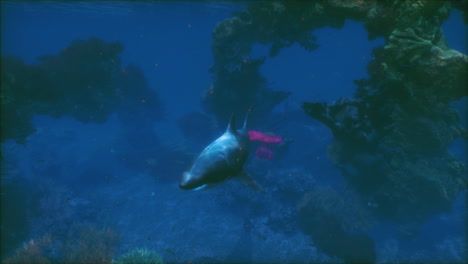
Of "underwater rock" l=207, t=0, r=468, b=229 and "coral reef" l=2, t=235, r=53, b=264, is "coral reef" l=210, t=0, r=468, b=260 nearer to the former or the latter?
"underwater rock" l=207, t=0, r=468, b=229

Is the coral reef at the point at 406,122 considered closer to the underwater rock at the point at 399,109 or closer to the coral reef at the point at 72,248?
the underwater rock at the point at 399,109

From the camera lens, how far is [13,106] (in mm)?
8734

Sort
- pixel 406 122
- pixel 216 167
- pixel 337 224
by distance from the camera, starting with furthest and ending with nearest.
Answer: pixel 337 224, pixel 406 122, pixel 216 167

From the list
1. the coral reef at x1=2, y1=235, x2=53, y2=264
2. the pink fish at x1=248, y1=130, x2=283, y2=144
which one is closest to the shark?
the coral reef at x1=2, y1=235, x2=53, y2=264

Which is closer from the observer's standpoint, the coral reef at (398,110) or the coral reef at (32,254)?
the coral reef at (398,110)

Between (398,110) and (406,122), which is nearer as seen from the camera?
(398,110)

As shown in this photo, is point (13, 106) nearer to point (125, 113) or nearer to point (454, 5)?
point (125, 113)

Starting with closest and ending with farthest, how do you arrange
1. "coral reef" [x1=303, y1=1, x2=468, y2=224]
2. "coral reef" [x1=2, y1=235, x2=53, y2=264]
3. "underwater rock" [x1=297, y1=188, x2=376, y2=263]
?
1. "coral reef" [x1=303, y1=1, x2=468, y2=224]
2. "coral reef" [x1=2, y1=235, x2=53, y2=264]
3. "underwater rock" [x1=297, y1=188, x2=376, y2=263]

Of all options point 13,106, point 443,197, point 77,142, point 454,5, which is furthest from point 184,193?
point 77,142

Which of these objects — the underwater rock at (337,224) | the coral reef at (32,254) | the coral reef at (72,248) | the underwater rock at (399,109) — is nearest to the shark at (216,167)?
the underwater rock at (399,109)

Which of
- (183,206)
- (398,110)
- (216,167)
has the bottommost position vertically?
(183,206)

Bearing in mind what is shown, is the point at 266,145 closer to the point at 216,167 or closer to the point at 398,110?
the point at 398,110

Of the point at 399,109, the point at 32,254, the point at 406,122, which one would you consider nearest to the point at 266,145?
the point at 406,122

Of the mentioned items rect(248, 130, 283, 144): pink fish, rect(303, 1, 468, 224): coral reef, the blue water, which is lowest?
the blue water
